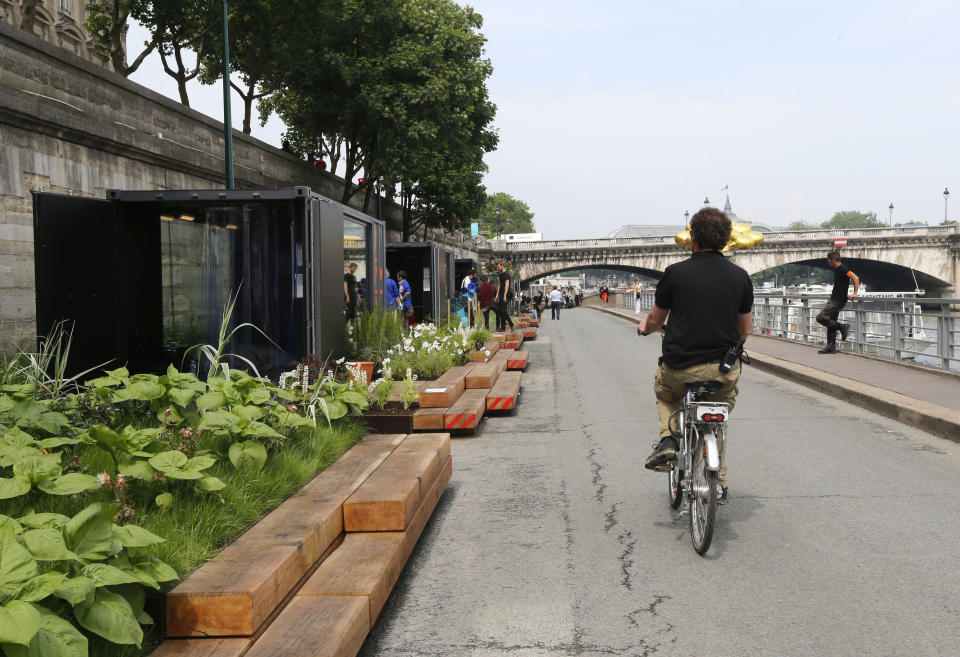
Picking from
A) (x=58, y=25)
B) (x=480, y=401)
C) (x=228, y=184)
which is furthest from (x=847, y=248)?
(x=480, y=401)

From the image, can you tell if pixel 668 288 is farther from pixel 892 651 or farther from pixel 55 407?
pixel 55 407

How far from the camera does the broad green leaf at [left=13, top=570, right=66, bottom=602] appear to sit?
2.44m

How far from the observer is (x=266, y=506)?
4.38 m

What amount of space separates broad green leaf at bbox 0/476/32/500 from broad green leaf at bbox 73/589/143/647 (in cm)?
78

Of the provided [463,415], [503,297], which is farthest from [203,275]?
[503,297]

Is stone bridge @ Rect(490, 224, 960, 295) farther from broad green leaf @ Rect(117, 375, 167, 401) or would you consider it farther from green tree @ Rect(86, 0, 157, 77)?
broad green leaf @ Rect(117, 375, 167, 401)

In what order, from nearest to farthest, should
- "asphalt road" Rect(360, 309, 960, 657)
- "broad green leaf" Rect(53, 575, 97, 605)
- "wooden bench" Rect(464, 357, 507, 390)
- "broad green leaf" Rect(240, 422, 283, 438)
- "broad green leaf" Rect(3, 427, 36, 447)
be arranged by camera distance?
"broad green leaf" Rect(53, 575, 97, 605), "asphalt road" Rect(360, 309, 960, 657), "broad green leaf" Rect(3, 427, 36, 447), "broad green leaf" Rect(240, 422, 283, 438), "wooden bench" Rect(464, 357, 507, 390)

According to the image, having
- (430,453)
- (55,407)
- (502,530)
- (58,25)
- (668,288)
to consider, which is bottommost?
(502,530)

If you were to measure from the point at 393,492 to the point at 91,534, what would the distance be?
6.58ft

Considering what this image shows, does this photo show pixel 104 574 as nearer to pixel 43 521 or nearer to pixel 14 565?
pixel 14 565

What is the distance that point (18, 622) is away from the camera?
228cm

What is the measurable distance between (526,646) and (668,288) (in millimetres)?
2314

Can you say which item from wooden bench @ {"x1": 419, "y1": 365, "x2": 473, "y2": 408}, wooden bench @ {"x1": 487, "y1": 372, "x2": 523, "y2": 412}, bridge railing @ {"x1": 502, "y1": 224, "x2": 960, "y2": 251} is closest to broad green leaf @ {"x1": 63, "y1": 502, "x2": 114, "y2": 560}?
wooden bench @ {"x1": 419, "y1": 365, "x2": 473, "y2": 408}

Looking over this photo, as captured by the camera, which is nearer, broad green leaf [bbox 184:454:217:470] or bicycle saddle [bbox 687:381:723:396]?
broad green leaf [bbox 184:454:217:470]
